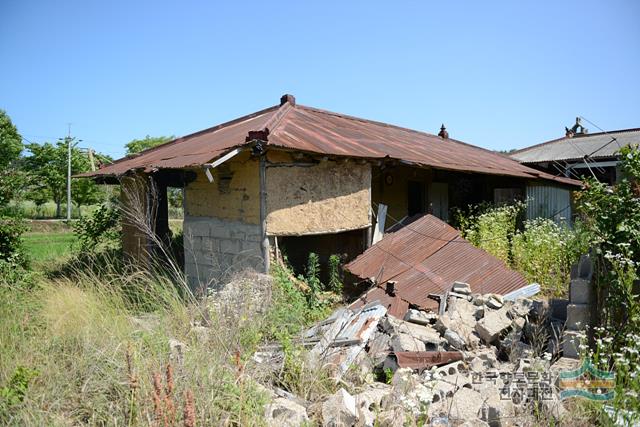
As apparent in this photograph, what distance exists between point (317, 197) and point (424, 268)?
2.09m

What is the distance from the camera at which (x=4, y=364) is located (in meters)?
3.59

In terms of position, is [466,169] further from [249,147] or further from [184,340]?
[184,340]

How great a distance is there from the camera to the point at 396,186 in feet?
35.4

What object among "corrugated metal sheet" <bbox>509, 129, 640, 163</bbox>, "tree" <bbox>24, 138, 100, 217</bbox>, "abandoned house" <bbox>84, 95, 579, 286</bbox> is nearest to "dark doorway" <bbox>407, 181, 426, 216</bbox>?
"abandoned house" <bbox>84, 95, 579, 286</bbox>

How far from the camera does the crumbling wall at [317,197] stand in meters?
6.86

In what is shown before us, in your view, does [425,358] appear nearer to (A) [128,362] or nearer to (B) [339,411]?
(B) [339,411]

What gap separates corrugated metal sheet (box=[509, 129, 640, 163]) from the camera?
752 inches

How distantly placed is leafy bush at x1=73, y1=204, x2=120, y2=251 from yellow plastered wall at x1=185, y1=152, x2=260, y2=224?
15.1ft

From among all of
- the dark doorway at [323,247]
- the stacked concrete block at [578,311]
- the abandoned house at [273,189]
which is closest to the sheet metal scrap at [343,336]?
the abandoned house at [273,189]

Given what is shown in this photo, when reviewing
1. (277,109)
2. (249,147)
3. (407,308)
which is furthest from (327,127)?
(407,308)

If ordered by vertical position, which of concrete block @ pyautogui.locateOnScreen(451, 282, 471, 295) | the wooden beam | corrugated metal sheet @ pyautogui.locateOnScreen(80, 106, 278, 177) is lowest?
concrete block @ pyautogui.locateOnScreen(451, 282, 471, 295)

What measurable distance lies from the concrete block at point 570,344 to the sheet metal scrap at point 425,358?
3.71 ft

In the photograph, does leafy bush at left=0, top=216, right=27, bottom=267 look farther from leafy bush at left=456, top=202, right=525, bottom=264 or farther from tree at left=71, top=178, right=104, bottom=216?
tree at left=71, top=178, right=104, bottom=216

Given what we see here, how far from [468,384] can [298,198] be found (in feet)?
13.0
